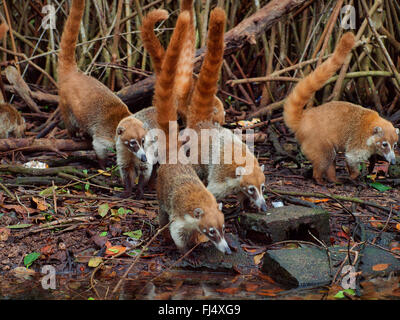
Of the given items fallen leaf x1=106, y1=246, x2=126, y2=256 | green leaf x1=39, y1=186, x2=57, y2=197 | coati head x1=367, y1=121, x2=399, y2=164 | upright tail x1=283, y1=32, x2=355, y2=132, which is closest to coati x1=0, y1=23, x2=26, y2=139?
green leaf x1=39, y1=186, x2=57, y2=197

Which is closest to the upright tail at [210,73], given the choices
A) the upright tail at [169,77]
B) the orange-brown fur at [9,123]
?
the upright tail at [169,77]

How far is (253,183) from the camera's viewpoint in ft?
13.4

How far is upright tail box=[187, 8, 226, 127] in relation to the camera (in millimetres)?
3773

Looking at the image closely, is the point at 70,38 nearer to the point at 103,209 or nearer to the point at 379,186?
the point at 103,209

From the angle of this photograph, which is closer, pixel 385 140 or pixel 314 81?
pixel 314 81

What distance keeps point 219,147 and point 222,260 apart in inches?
42.6

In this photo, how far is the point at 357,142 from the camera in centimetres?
535

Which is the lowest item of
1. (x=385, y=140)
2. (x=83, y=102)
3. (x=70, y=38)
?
(x=385, y=140)

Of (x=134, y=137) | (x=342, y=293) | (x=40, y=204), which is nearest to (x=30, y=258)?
(x=40, y=204)

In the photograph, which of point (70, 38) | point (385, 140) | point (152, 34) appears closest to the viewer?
point (152, 34)

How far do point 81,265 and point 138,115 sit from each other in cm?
207

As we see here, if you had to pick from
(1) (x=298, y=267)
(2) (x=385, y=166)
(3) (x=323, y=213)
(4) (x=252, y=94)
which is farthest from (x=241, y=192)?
(4) (x=252, y=94)

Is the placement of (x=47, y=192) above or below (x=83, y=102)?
below
